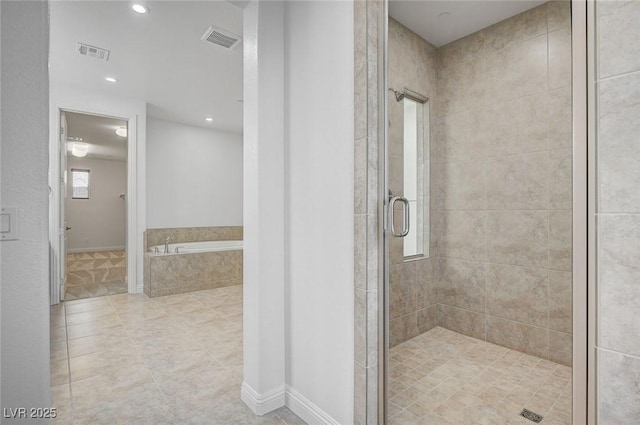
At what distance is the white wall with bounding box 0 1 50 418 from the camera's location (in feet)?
3.36

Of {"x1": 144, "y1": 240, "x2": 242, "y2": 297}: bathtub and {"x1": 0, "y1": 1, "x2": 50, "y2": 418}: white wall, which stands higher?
{"x1": 0, "y1": 1, "x2": 50, "y2": 418}: white wall

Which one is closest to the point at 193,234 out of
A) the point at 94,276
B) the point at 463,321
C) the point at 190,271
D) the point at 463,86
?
the point at 190,271

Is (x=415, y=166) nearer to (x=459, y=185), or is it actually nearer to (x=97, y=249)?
(x=459, y=185)

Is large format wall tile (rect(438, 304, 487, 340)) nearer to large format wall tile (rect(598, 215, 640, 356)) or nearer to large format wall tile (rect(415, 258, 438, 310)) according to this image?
large format wall tile (rect(415, 258, 438, 310))

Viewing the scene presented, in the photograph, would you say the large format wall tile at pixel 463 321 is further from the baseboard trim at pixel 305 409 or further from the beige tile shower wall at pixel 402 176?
the baseboard trim at pixel 305 409

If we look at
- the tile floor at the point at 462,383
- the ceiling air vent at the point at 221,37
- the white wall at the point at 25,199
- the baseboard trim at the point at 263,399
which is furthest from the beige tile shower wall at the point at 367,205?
the ceiling air vent at the point at 221,37

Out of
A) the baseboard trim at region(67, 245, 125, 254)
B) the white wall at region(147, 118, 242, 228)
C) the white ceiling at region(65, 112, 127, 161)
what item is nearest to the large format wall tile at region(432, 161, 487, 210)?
the white wall at region(147, 118, 242, 228)

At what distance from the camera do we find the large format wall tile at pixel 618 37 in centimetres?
80

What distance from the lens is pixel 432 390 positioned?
1688 millimetres

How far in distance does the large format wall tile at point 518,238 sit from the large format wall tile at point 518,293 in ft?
0.11

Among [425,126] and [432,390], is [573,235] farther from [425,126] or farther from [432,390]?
[432,390]

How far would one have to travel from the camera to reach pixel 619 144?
0.82m

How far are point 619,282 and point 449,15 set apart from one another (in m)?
1.24

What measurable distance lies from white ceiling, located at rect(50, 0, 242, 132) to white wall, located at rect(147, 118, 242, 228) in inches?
29.6
